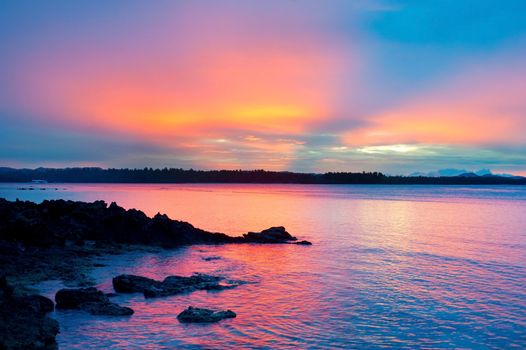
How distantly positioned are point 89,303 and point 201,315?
13.5ft

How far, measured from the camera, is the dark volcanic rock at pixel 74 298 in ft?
52.2

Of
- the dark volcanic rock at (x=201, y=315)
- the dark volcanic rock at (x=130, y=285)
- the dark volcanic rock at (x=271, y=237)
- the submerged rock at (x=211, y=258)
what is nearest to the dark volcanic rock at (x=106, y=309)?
the dark volcanic rock at (x=201, y=315)

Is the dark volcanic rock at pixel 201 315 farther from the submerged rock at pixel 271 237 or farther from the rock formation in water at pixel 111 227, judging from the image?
the submerged rock at pixel 271 237

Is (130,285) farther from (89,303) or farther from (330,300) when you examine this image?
(330,300)

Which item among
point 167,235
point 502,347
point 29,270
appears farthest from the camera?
point 167,235

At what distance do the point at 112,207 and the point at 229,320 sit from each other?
25.6 meters

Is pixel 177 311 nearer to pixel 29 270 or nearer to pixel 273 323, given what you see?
pixel 273 323

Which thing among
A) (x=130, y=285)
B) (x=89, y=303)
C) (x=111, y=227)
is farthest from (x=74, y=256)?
(x=89, y=303)

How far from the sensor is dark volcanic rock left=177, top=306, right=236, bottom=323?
48.7 ft

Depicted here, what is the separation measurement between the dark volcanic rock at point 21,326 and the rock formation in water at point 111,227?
61.8ft

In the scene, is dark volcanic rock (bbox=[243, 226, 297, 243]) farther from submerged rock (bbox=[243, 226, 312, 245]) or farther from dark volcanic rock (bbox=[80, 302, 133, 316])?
dark volcanic rock (bbox=[80, 302, 133, 316])

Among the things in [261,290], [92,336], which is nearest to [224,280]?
[261,290]

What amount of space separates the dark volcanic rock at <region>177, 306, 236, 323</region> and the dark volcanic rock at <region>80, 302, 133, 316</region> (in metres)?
1.94

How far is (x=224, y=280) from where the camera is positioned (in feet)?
71.3
